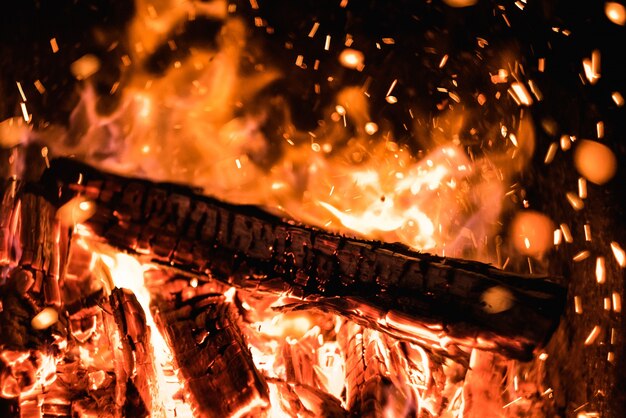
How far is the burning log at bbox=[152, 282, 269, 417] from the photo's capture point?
1485mm

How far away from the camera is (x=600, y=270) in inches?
69.8

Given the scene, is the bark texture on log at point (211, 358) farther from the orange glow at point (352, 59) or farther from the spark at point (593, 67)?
the spark at point (593, 67)

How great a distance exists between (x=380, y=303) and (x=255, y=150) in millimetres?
1225

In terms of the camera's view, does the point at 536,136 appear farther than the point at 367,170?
No

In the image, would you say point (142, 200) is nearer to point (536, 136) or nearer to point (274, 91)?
point (274, 91)

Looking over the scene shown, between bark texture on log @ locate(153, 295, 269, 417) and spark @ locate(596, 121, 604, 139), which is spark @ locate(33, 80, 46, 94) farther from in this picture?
spark @ locate(596, 121, 604, 139)

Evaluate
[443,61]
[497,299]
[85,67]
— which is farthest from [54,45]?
[497,299]

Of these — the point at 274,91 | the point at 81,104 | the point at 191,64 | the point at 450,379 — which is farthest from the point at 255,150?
the point at 450,379

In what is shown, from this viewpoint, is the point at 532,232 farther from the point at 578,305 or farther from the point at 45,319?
the point at 45,319

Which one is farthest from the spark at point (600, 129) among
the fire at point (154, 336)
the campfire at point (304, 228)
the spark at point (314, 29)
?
the fire at point (154, 336)

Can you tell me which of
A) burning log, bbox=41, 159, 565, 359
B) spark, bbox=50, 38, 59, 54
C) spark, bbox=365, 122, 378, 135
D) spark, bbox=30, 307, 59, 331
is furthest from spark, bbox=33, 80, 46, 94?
spark, bbox=365, 122, 378, 135

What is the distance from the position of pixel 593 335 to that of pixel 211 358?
1492mm

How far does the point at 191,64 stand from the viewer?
7.29 ft

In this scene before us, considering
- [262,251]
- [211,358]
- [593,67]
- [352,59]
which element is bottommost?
[211,358]
